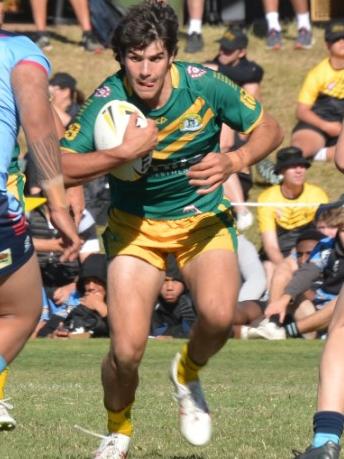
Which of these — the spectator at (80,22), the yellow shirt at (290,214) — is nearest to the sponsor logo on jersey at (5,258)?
the yellow shirt at (290,214)

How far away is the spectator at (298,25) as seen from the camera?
18938mm

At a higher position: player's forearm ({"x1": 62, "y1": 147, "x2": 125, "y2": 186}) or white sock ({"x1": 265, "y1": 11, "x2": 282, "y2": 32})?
player's forearm ({"x1": 62, "y1": 147, "x2": 125, "y2": 186})

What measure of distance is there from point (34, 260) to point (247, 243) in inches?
316

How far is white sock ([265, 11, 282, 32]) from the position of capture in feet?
62.3

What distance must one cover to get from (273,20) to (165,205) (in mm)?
12264

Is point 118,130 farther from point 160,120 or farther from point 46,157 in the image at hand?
point 46,157

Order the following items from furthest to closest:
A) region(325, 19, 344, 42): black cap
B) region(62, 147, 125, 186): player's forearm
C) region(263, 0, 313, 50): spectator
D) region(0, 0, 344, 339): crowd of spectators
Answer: region(263, 0, 313, 50): spectator < region(325, 19, 344, 42): black cap < region(0, 0, 344, 339): crowd of spectators < region(62, 147, 125, 186): player's forearm

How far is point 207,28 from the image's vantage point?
21.1m

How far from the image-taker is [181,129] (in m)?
7.11

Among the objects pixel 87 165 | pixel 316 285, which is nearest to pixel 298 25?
pixel 316 285

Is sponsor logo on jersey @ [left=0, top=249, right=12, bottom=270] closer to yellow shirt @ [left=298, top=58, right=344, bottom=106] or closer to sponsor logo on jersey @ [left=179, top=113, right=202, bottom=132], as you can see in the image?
sponsor logo on jersey @ [left=179, top=113, right=202, bottom=132]

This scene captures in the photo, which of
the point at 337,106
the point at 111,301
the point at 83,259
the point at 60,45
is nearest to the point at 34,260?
the point at 111,301

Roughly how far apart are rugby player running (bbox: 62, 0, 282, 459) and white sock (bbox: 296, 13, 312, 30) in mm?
12056

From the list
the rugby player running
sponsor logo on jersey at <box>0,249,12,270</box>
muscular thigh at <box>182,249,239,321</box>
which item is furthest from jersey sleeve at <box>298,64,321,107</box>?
sponsor logo on jersey at <box>0,249,12,270</box>
